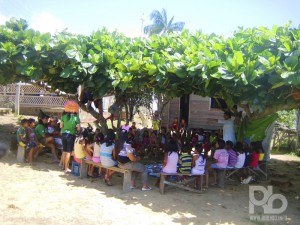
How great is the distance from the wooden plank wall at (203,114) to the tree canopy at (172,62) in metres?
5.82

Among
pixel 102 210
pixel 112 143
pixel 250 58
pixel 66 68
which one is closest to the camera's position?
pixel 102 210

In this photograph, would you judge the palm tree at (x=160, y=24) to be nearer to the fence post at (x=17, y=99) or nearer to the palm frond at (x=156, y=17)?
the palm frond at (x=156, y=17)

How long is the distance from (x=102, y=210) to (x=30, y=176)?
2672 millimetres

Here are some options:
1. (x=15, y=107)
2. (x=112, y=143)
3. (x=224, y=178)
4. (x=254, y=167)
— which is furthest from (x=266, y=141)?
(x=15, y=107)

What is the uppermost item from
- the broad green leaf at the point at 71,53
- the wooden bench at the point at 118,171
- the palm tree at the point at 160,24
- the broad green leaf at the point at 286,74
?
the palm tree at the point at 160,24

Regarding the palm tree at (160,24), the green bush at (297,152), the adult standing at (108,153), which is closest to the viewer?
the adult standing at (108,153)

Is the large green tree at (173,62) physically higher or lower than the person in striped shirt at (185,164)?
higher

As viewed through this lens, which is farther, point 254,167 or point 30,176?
point 254,167

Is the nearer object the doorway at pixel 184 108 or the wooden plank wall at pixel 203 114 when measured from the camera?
the wooden plank wall at pixel 203 114

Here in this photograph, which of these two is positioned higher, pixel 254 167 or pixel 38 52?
pixel 38 52

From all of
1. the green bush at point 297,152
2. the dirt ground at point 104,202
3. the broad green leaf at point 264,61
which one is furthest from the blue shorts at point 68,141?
the green bush at point 297,152

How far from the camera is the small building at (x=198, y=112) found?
14227 mm

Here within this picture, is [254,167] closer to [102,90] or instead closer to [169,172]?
[169,172]

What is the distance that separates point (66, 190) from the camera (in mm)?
6539
